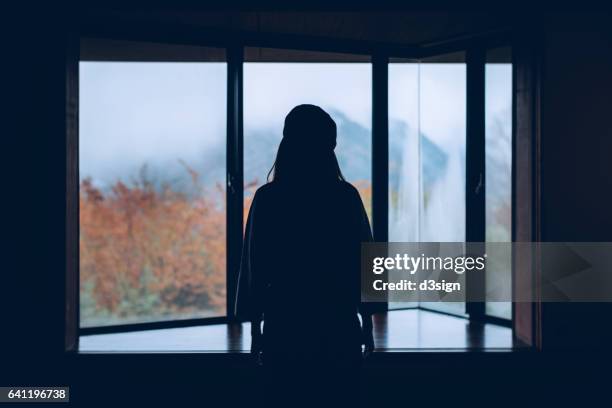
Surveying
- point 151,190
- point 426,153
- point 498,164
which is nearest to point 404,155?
point 426,153

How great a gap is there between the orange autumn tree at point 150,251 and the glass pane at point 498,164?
212 cm

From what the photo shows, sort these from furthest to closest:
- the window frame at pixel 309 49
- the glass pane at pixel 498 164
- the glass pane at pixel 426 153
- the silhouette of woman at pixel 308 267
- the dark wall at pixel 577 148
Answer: the glass pane at pixel 426 153, the glass pane at pixel 498 164, the window frame at pixel 309 49, the dark wall at pixel 577 148, the silhouette of woman at pixel 308 267

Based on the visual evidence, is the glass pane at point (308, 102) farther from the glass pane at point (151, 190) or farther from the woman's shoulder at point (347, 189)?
the woman's shoulder at point (347, 189)

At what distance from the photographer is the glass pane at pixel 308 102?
5.11 m

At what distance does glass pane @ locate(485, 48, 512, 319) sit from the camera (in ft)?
16.6

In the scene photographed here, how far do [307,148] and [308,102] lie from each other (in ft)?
10.7

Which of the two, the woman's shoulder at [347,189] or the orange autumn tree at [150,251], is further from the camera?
the orange autumn tree at [150,251]

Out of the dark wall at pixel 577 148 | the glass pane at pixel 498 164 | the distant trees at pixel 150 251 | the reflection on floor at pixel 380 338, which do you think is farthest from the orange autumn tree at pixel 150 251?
the dark wall at pixel 577 148

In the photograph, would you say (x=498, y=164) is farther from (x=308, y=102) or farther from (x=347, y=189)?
(x=347, y=189)

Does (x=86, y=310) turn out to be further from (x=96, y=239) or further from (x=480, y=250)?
(x=480, y=250)

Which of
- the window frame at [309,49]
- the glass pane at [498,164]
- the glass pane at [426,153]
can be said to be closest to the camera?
the window frame at [309,49]

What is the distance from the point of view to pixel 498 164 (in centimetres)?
510

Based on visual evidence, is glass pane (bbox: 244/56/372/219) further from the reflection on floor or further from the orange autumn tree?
the reflection on floor

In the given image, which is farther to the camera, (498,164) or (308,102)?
(308,102)
